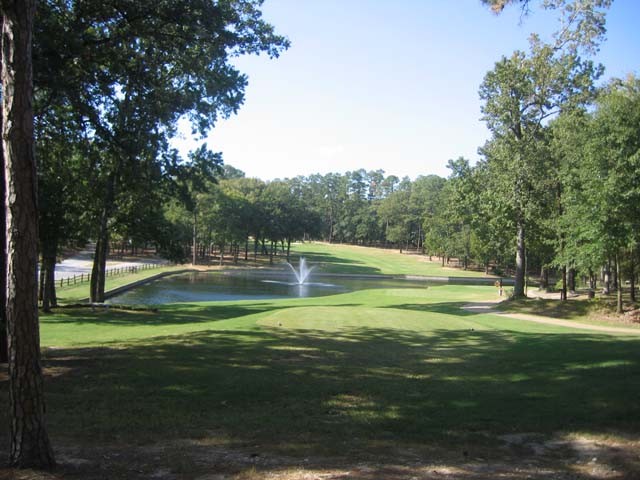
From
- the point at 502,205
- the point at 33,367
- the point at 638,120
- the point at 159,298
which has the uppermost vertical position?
the point at 638,120

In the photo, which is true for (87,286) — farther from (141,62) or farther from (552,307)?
(552,307)

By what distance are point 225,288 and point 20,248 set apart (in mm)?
44587

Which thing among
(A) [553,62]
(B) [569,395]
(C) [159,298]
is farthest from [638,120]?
(C) [159,298]

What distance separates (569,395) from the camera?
8.43 m

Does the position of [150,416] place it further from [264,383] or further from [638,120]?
[638,120]

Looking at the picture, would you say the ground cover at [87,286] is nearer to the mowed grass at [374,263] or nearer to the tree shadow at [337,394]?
the tree shadow at [337,394]

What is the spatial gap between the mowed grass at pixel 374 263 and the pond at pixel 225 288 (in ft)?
29.6

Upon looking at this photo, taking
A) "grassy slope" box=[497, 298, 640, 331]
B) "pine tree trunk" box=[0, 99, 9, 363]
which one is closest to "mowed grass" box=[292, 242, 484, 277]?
"grassy slope" box=[497, 298, 640, 331]

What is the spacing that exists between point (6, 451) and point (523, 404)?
722cm

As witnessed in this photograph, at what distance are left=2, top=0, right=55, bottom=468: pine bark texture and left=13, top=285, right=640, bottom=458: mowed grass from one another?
134 cm

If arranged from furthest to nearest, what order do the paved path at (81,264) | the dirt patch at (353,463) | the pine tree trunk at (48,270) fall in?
the paved path at (81,264)
the pine tree trunk at (48,270)
the dirt patch at (353,463)

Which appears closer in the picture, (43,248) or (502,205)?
(43,248)

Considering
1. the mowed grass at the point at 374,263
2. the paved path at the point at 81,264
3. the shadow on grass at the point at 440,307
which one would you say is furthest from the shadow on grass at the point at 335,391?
the mowed grass at the point at 374,263

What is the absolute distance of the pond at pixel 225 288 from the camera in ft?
131
